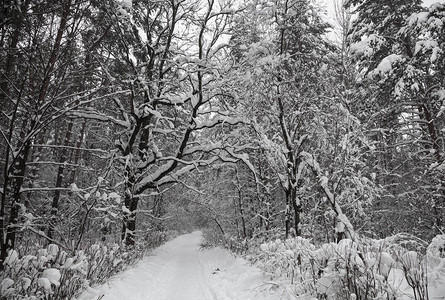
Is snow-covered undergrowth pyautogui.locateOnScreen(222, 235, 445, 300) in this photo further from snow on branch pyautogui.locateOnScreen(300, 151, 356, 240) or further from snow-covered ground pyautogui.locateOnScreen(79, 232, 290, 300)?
snow-covered ground pyautogui.locateOnScreen(79, 232, 290, 300)

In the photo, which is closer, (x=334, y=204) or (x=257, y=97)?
(x=334, y=204)

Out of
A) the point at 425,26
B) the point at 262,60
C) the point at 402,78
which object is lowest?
the point at 262,60

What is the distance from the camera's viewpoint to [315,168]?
655 cm

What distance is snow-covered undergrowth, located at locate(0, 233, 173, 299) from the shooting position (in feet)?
9.23

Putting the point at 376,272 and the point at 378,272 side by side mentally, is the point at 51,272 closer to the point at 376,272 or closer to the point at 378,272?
the point at 376,272

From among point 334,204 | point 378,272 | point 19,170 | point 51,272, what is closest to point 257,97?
point 334,204

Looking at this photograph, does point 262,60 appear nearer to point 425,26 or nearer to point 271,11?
point 271,11

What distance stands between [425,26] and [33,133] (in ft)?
35.5

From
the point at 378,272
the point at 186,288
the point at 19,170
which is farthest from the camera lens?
the point at 186,288

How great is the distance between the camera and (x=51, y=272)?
9.27 ft

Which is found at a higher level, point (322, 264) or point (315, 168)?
point (315, 168)

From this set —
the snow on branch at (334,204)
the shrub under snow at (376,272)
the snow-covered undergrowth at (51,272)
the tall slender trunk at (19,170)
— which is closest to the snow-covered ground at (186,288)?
the snow-covered undergrowth at (51,272)

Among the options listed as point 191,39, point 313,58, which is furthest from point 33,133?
point 191,39

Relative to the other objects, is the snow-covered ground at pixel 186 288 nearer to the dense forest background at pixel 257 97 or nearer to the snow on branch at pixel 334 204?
the dense forest background at pixel 257 97
